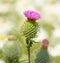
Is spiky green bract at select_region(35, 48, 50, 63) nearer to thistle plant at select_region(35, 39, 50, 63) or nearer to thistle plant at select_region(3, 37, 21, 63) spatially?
thistle plant at select_region(35, 39, 50, 63)

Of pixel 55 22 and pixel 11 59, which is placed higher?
pixel 11 59

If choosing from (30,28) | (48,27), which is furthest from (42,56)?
(48,27)

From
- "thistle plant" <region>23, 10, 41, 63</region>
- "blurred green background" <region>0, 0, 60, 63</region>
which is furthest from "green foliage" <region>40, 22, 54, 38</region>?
"thistle plant" <region>23, 10, 41, 63</region>

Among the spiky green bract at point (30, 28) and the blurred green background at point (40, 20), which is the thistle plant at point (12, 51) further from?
the blurred green background at point (40, 20)

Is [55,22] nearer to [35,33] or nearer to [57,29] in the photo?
[57,29]

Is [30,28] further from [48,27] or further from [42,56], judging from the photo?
[48,27]

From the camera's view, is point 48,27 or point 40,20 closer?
point 48,27

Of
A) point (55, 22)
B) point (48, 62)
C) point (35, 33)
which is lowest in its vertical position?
point (55, 22)

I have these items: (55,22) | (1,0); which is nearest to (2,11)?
(1,0)

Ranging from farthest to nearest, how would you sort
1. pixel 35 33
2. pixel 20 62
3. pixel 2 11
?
pixel 2 11 → pixel 35 33 → pixel 20 62
